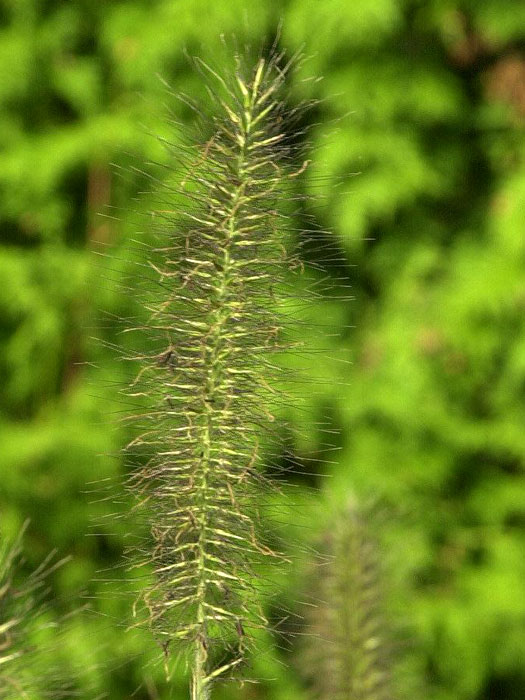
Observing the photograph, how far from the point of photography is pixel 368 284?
3.72 meters

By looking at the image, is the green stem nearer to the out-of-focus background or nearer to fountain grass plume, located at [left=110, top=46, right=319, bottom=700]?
fountain grass plume, located at [left=110, top=46, right=319, bottom=700]

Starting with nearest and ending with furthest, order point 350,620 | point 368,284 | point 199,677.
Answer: point 199,677
point 350,620
point 368,284

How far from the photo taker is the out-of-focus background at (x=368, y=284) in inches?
127

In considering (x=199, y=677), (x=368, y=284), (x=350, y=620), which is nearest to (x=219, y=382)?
(x=199, y=677)

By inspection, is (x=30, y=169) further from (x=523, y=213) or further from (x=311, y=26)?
(x=523, y=213)

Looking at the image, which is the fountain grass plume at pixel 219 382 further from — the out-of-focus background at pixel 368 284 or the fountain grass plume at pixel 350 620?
the out-of-focus background at pixel 368 284

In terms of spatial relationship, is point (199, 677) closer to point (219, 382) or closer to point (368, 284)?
point (219, 382)

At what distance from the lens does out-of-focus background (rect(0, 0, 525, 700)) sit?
3227mm

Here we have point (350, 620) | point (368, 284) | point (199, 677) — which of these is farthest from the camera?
point (368, 284)

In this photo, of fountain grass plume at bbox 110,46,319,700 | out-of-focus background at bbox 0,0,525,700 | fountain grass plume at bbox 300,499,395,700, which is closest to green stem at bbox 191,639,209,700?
fountain grass plume at bbox 110,46,319,700

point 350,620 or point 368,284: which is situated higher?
point 368,284

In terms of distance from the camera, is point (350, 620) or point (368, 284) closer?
point (350, 620)

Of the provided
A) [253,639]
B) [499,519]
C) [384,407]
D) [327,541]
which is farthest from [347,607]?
[499,519]

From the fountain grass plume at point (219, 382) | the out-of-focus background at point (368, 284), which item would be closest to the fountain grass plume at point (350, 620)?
the fountain grass plume at point (219, 382)
